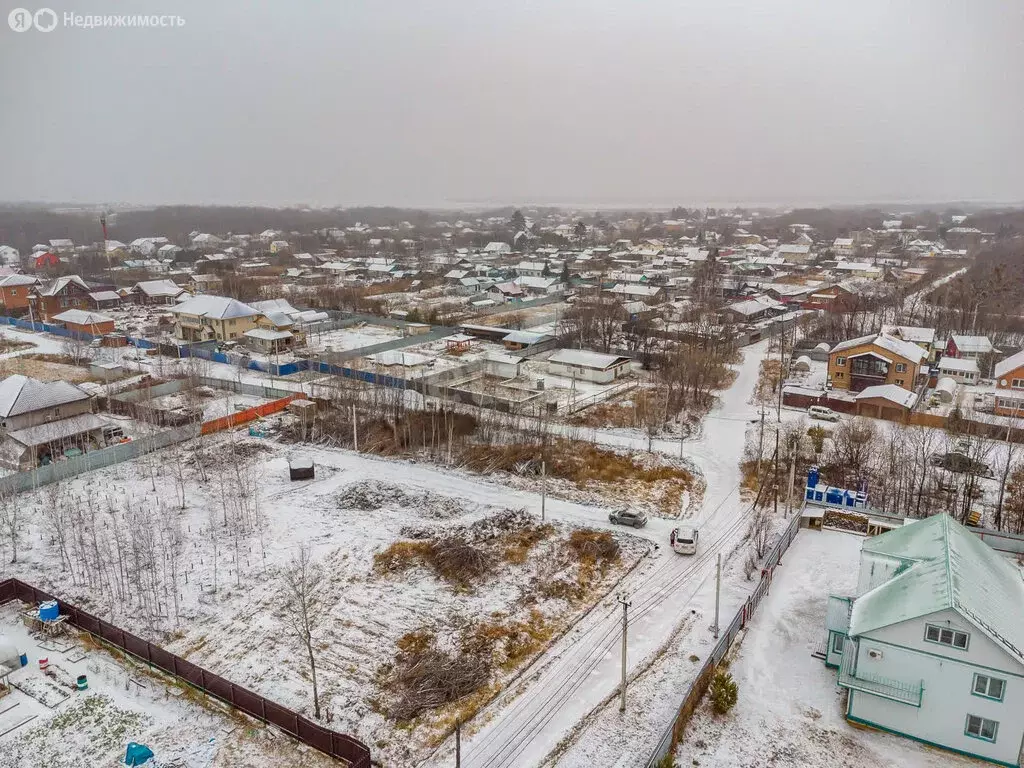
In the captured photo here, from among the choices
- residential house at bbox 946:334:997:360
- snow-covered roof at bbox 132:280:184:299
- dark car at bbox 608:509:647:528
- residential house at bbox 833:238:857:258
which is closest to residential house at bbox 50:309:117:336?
snow-covered roof at bbox 132:280:184:299

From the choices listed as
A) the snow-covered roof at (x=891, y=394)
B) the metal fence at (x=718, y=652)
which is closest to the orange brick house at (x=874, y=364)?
the snow-covered roof at (x=891, y=394)

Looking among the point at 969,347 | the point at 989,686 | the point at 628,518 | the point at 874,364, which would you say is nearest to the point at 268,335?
the point at 628,518

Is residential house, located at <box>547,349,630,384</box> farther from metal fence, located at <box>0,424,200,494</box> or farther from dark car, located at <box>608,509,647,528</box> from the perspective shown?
metal fence, located at <box>0,424,200,494</box>

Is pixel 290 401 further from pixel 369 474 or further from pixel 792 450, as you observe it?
pixel 792 450

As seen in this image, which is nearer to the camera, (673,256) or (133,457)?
(133,457)

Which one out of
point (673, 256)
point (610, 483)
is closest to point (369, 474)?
point (610, 483)
